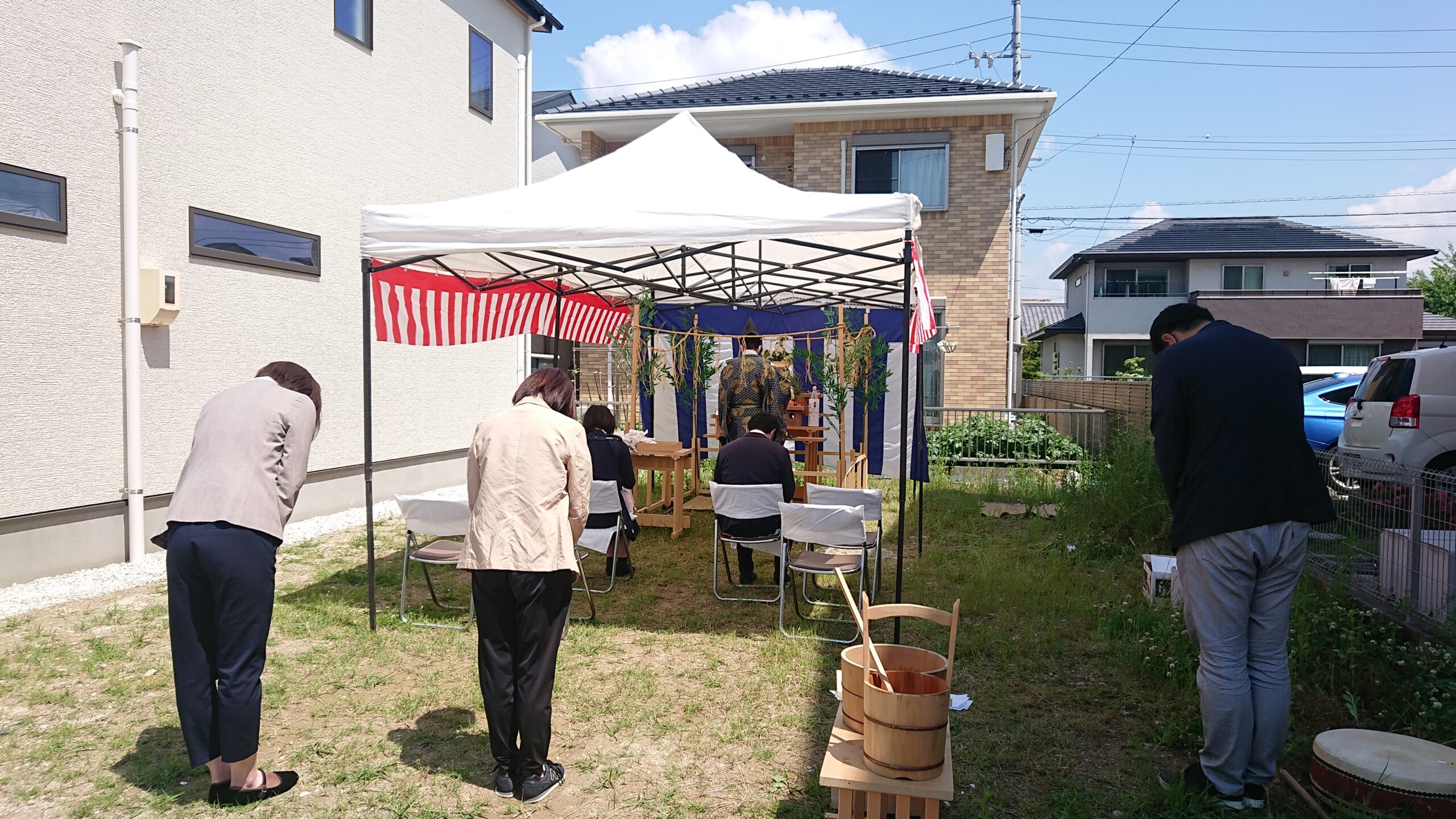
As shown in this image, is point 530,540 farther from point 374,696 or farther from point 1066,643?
point 1066,643

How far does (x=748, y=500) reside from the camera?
17.6ft

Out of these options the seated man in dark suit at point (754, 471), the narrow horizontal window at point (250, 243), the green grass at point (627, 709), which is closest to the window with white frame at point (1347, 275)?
the green grass at point (627, 709)

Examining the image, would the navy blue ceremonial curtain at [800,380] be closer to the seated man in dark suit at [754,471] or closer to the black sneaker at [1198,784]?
the seated man in dark suit at [754,471]

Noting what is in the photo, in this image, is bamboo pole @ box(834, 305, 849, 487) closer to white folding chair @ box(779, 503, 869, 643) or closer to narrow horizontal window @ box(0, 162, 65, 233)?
white folding chair @ box(779, 503, 869, 643)

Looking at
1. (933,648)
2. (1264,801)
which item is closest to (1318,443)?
(933,648)

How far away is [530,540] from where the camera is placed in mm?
2979

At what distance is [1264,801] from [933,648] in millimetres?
1902

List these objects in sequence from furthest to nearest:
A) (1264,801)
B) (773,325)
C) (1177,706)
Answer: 1. (773,325)
2. (1177,706)
3. (1264,801)

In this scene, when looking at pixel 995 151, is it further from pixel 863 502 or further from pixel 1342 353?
pixel 1342 353

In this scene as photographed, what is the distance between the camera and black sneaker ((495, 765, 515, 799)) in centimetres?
306

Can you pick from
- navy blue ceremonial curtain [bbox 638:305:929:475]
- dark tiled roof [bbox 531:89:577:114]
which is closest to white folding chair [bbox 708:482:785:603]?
navy blue ceremonial curtain [bbox 638:305:929:475]

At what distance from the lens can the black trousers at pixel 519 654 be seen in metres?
3.01

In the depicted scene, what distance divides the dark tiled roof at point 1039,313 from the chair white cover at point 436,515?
49825 mm

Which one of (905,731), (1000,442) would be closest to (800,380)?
(1000,442)
